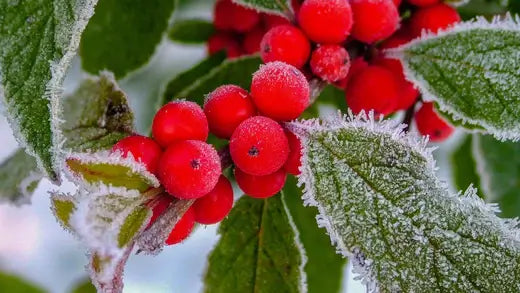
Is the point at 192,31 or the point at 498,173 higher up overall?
the point at 192,31

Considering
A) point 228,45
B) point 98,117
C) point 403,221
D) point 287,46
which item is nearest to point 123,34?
point 228,45

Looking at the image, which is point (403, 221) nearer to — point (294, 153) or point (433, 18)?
point (294, 153)

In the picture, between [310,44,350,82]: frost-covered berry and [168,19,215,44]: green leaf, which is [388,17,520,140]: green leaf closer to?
[310,44,350,82]: frost-covered berry

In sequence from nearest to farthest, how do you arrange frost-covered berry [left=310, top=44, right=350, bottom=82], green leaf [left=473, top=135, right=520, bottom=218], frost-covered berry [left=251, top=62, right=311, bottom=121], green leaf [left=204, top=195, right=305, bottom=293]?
1. frost-covered berry [left=251, top=62, right=311, bottom=121]
2. frost-covered berry [left=310, top=44, right=350, bottom=82]
3. green leaf [left=204, top=195, right=305, bottom=293]
4. green leaf [left=473, top=135, right=520, bottom=218]

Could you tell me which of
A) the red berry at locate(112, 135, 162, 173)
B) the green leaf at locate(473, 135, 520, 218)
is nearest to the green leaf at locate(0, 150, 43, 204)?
the red berry at locate(112, 135, 162, 173)

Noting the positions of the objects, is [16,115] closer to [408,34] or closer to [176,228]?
[176,228]

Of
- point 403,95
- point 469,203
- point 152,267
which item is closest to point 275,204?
point 403,95

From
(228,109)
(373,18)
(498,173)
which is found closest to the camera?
(228,109)
